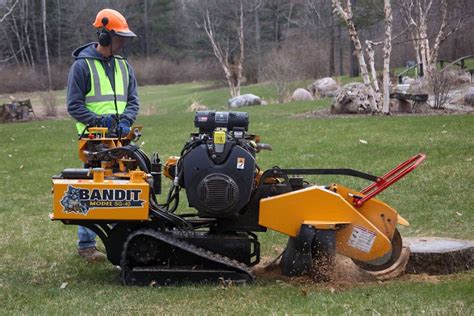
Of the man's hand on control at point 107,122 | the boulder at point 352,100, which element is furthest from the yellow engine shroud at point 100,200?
the boulder at point 352,100

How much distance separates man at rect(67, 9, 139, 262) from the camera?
19.1ft

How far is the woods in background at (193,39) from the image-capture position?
4184 centimetres

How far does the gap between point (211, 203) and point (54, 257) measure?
2.10m

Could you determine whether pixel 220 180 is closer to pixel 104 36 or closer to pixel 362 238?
pixel 362 238

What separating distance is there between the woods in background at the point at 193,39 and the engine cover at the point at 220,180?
107 feet

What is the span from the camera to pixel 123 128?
5.91 meters

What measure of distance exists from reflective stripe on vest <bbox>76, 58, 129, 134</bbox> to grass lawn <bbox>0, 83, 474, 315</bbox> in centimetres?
140

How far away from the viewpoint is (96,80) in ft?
19.5

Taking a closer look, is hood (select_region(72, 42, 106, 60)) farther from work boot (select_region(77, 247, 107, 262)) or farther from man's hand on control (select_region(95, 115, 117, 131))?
work boot (select_region(77, 247, 107, 262))

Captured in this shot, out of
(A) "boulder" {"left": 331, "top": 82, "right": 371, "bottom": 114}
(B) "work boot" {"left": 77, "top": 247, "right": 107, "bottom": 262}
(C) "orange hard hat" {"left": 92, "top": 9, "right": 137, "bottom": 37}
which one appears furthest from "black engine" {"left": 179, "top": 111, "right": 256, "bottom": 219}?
(A) "boulder" {"left": 331, "top": 82, "right": 371, "bottom": 114}

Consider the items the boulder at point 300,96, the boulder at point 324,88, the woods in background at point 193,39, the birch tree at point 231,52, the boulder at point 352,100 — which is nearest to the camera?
the boulder at point 352,100

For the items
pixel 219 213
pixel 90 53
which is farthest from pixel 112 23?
pixel 219 213

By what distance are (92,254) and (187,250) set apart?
1486mm

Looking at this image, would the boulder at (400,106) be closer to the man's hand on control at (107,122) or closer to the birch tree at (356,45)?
the birch tree at (356,45)
